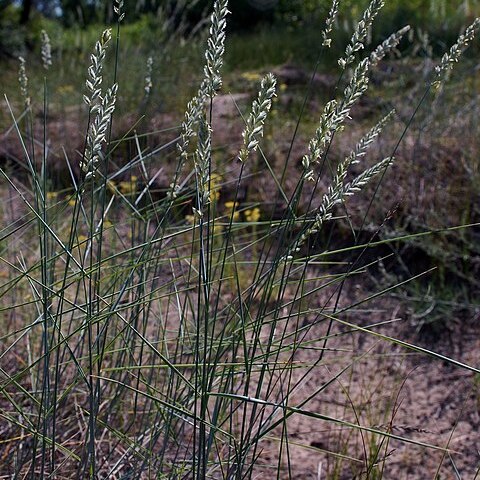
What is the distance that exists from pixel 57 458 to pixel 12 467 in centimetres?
15

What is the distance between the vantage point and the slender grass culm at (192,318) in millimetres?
1076

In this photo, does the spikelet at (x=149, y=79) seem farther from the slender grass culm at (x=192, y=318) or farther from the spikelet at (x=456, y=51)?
the spikelet at (x=456, y=51)

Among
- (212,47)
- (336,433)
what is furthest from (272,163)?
(212,47)

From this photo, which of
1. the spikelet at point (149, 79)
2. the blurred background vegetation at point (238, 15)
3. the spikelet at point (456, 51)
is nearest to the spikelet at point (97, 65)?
the spikelet at point (456, 51)

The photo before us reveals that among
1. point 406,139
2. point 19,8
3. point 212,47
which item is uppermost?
point 212,47

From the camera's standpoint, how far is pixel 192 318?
2252 millimetres

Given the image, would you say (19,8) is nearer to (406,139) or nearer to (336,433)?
(406,139)

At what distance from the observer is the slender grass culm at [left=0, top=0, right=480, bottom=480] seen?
1.08 m

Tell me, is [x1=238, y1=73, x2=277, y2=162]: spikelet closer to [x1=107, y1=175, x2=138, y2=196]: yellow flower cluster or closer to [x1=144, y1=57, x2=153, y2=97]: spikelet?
[x1=107, y1=175, x2=138, y2=196]: yellow flower cluster

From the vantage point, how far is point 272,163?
3.80 meters

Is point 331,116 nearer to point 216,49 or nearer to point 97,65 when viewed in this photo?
point 216,49

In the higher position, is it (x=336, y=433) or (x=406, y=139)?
(x=406, y=139)

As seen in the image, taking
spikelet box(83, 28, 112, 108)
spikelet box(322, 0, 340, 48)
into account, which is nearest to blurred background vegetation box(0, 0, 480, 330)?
spikelet box(322, 0, 340, 48)

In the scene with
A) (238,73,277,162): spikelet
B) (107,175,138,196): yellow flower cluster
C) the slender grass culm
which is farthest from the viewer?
(107,175,138,196): yellow flower cluster
